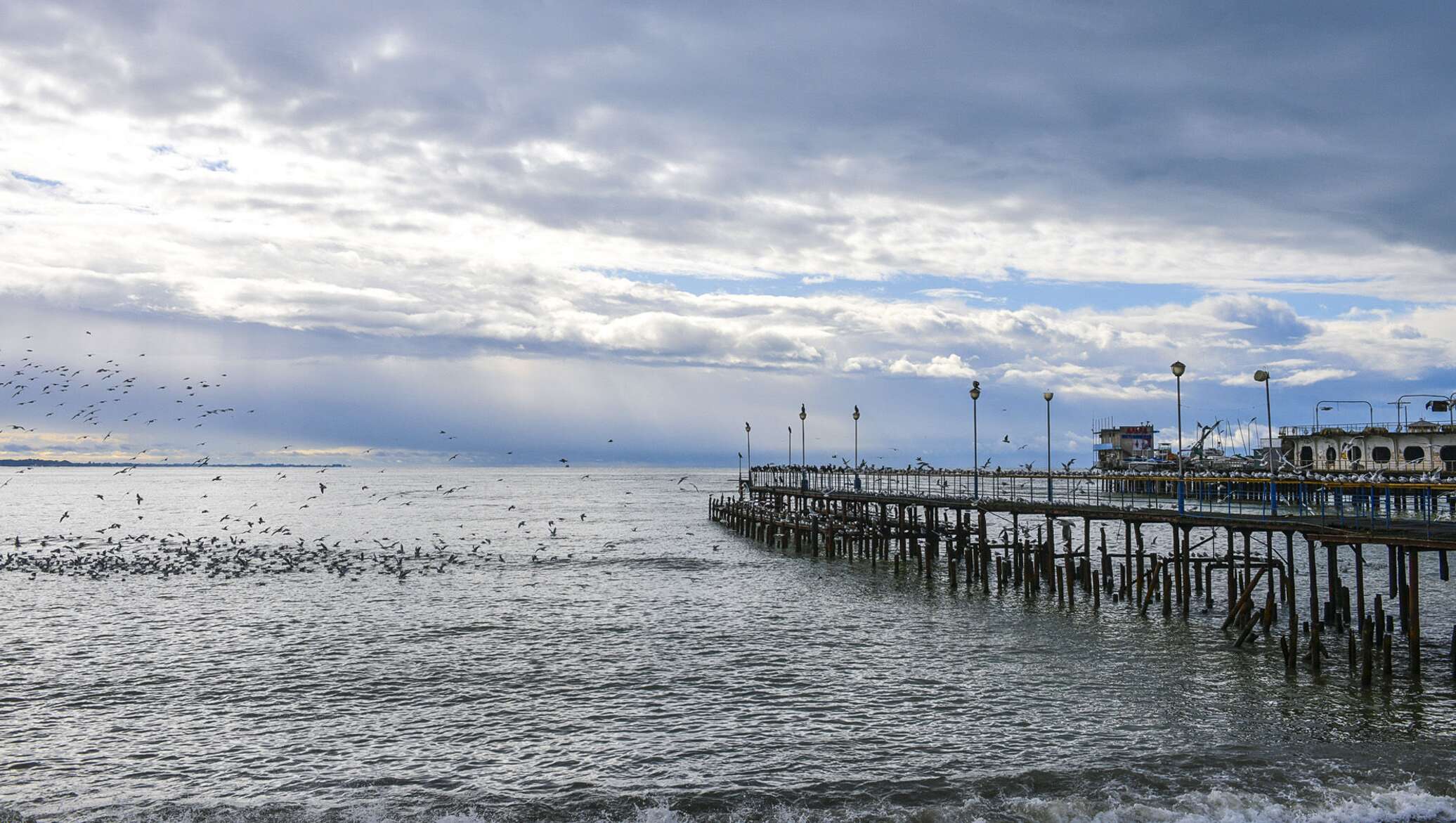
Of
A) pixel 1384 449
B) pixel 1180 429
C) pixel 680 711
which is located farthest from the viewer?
pixel 1384 449

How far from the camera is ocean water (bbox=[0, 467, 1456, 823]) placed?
16.3m

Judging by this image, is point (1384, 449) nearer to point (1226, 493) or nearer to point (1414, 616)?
point (1226, 493)

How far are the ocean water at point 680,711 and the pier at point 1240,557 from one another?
3.63 ft

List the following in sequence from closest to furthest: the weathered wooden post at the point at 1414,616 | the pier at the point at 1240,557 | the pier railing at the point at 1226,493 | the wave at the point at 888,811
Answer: the wave at the point at 888,811 < the weathered wooden post at the point at 1414,616 < the pier at the point at 1240,557 < the pier railing at the point at 1226,493

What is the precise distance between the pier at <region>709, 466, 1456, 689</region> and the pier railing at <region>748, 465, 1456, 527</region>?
0.20 meters

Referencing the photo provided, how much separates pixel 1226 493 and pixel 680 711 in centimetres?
6226

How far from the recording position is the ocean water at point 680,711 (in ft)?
53.4

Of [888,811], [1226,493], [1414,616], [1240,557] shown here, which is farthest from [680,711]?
[1226,493]

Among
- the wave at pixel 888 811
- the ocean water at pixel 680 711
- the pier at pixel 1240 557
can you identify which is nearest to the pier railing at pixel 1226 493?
the pier at pixel 1240 557

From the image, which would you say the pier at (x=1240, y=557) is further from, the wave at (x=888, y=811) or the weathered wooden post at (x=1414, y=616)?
the wave at (x=888, y=811)

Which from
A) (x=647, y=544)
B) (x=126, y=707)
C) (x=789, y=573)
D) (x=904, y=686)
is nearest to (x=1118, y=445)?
(x=647, y=544)

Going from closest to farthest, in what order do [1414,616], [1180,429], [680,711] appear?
[1414,616]
[680,711]
[1180,429]

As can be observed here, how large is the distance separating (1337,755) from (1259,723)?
2055 millimetres

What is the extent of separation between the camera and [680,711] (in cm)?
2147
